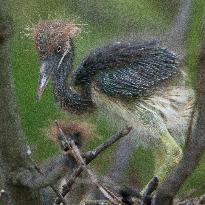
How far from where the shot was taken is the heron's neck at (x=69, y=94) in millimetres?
2355

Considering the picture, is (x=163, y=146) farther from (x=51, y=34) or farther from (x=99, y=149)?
(x=99, y=149)

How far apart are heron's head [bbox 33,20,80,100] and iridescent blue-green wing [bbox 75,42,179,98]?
4.2 inches

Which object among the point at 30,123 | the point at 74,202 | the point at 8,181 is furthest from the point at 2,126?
the point at 30,123

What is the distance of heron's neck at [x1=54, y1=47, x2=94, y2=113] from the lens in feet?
7.73

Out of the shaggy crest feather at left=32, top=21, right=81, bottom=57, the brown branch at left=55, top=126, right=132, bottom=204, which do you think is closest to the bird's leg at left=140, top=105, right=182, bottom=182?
the shaggy crest feather at left=32, top=21, right=81, bottom=57

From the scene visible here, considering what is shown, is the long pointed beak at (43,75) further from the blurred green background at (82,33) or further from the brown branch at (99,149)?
the brown branch at (99,149)

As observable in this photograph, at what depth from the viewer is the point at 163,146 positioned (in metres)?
2.38

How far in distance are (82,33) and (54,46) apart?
299 mm

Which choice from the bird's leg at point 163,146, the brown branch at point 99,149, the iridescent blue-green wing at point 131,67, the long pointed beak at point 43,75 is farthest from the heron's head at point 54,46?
the brown branch at point 99,149

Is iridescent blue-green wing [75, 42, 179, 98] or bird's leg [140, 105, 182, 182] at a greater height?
iridescent blue-green wing [75, 42, 179, 98]

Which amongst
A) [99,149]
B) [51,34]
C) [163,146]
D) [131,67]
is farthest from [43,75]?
[99,149]

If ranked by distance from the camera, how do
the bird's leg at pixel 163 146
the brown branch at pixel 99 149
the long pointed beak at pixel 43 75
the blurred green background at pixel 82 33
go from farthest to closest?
the blurred green background at pixel 82 33 < the bird's leg at pixel 163 146 < the long pointed beak at pixel 43 75 < the brown branch at pixel 99 149

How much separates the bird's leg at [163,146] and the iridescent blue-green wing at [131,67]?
73 mm

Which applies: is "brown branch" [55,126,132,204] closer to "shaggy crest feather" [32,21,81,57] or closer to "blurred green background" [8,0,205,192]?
"shaggy crest feather" [32,21,81,57]
